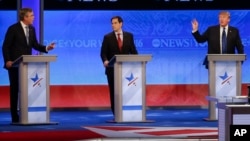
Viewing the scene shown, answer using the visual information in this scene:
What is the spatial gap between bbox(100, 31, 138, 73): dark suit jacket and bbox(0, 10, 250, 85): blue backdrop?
2239 mm

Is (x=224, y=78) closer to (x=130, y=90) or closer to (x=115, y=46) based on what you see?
(x=130, y=90)

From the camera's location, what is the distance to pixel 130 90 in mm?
10234

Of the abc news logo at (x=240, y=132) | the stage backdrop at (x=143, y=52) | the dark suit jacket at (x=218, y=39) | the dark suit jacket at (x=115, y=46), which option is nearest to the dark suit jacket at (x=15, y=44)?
the dark suit jacket at (x=115, y=46)

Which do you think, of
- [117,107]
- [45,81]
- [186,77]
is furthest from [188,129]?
[186,77]

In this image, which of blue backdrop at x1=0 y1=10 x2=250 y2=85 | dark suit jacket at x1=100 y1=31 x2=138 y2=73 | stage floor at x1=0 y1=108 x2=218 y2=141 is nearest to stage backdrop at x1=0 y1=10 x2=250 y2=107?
blue backdrop at x1=0 y1=10 x2=250 y2=85

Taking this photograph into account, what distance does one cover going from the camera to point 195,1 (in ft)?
42.7

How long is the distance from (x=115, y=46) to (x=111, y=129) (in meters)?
1.96

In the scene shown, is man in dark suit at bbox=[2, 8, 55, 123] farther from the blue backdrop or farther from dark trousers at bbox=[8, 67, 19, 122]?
the blue backdrop

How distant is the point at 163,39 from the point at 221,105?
8194 mm

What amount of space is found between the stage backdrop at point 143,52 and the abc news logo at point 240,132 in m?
8.58

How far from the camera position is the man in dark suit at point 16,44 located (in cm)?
993

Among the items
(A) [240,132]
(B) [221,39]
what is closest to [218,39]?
(B) [221,39]

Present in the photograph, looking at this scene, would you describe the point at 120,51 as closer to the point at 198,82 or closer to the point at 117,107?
the point at 117,107

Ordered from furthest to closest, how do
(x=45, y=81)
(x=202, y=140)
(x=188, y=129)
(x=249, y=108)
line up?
(x=45, y=81) → (x=188, y=129) → (x=202, y=140) → (x=249, y=108)
